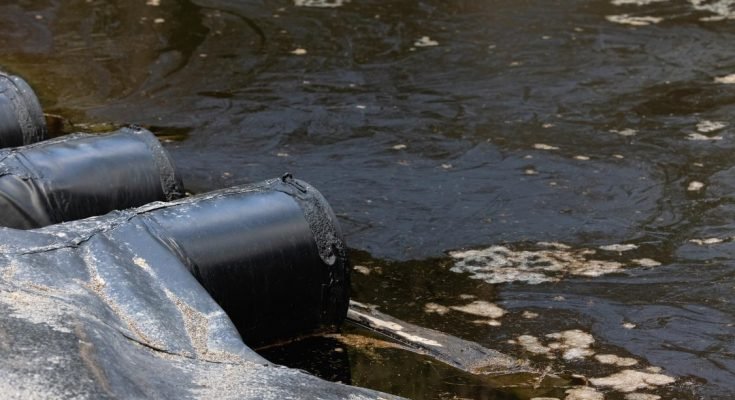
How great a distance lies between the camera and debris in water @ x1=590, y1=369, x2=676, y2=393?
3.46 m

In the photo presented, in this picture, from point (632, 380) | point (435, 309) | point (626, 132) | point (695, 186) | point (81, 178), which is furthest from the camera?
point (626, 132)

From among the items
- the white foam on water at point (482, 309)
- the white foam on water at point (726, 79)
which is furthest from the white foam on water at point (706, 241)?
the white foam on water at point (726, 79)

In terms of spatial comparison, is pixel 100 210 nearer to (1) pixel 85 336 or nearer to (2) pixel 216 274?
(2) pixel 216 274

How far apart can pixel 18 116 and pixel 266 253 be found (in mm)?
1588

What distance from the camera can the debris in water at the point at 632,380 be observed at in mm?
3459

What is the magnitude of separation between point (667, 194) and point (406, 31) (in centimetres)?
317

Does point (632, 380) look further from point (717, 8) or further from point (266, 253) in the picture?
point (717, 8)

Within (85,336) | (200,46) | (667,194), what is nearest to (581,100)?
(667,194)

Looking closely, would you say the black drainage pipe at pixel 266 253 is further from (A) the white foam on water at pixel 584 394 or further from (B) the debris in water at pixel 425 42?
(B) the debris in water at pixel 425 42

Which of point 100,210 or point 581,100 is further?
point 581,100

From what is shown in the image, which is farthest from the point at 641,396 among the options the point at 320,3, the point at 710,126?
the point at 320,3

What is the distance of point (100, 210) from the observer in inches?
143

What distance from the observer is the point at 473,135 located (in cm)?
588

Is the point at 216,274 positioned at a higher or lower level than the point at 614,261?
higher
